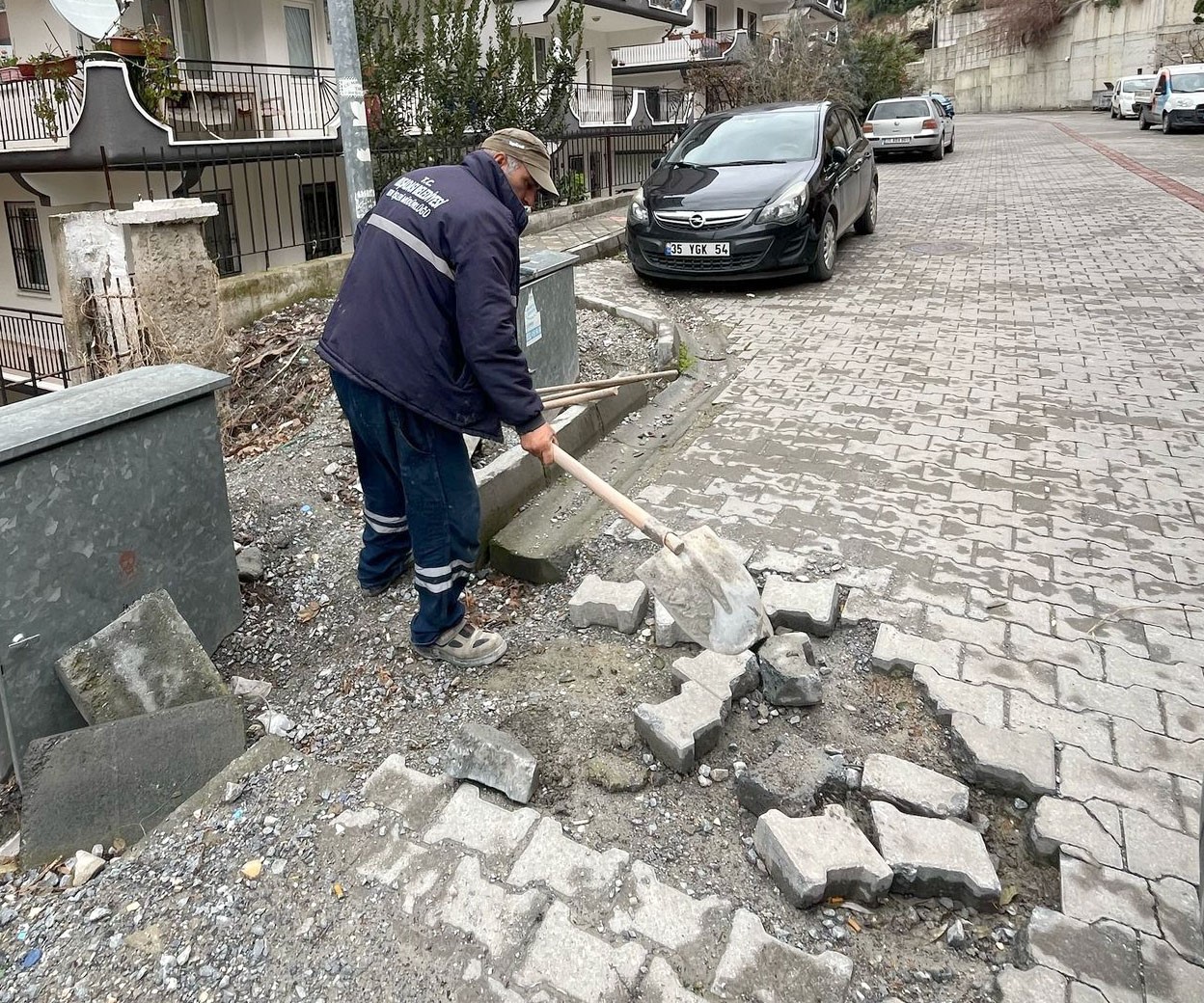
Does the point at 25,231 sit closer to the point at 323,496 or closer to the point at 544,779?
the point at 323,496

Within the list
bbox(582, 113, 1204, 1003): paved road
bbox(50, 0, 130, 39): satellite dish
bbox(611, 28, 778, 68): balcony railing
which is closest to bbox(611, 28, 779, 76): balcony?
bbox(611, 28, 778, 68): balcony railing

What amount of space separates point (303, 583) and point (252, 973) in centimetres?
202

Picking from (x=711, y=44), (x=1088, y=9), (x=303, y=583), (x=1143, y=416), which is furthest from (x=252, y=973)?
(x=1088, y=9)

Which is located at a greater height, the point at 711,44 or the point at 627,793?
the point at 711,44

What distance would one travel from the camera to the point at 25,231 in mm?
16406

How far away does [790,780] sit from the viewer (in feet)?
9.15

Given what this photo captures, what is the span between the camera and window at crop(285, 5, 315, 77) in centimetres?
1590

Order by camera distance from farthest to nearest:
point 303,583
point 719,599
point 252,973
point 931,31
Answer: point 931,31
point 303,583
point 719,599
point 252,973

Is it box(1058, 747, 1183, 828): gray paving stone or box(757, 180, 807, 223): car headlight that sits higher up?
box(757, 180, 807, 223): car headlight

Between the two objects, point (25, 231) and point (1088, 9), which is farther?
point (1088, 9)

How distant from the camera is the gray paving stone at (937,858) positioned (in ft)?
7.94

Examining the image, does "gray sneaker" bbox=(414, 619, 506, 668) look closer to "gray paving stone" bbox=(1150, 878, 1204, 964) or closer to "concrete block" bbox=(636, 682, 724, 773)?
"concrete block" bbox=(636, 682, 724, 773)

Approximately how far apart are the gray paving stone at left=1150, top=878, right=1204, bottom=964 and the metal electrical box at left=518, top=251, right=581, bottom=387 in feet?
12.0

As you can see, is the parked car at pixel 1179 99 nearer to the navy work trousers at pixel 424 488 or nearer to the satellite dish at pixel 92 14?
the satellite dish at pixel 92 14
